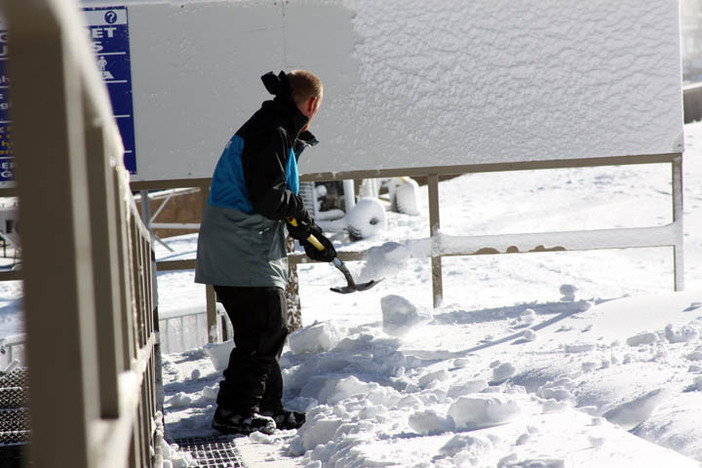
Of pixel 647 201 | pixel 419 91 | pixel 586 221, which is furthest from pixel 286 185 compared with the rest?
pixel 647 201

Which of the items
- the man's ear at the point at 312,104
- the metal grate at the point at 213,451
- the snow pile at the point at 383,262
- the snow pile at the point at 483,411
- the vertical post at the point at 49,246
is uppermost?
the man's ear at the point at 312,104

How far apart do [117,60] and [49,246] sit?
484 cm

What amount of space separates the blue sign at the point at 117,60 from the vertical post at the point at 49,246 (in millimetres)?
4635

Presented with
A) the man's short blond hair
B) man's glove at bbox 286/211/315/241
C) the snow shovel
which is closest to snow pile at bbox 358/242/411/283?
the snow shovel

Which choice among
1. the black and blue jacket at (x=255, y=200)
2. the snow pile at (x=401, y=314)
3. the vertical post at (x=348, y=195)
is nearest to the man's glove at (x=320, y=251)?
the black and blue jacket at (x=255, y=200)

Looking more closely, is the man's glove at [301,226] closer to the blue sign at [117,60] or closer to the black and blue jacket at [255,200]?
the black and blue jacket at [255,200]

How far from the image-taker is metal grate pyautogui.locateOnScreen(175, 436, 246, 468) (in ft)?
10.4

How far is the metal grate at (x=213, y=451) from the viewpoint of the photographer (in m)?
3.16

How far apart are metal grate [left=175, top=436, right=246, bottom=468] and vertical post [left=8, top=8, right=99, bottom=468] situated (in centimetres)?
232

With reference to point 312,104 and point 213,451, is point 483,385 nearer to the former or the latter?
point 213,451

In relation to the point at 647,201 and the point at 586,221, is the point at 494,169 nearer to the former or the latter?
the point at 586,221

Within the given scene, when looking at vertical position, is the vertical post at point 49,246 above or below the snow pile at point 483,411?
above

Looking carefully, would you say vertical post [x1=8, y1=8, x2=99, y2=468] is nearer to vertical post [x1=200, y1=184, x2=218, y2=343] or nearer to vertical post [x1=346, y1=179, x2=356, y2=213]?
vertical post [x1=200, y1=184, x2=218, y2=343]

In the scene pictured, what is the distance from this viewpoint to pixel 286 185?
138 inches
